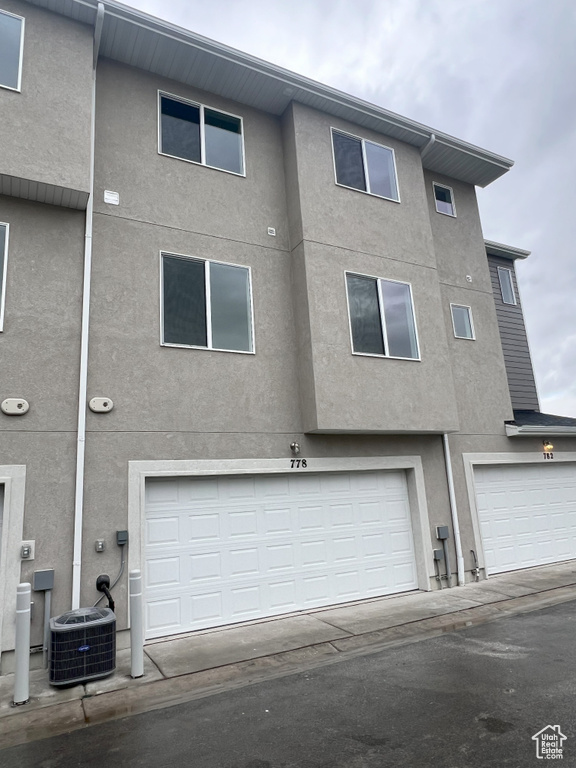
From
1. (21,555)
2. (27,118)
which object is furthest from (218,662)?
(27,118)

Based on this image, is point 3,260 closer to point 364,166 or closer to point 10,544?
point 10,544

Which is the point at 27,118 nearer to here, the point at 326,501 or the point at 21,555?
the point at 21,555

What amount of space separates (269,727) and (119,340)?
16.6ft

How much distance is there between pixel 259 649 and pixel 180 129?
8227mm

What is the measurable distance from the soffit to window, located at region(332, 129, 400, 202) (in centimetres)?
40

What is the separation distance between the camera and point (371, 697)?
4.48m

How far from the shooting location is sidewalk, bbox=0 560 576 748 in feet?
14.7

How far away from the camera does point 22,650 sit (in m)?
4.71

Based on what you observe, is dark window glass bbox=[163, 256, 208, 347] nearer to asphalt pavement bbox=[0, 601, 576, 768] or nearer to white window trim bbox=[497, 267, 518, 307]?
asphalt pavement bbox=[0, 601, 576, 768]

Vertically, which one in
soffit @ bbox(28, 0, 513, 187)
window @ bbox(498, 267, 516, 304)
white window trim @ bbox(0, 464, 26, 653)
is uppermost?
soffit @ bbox(28, 0, 513, 187)

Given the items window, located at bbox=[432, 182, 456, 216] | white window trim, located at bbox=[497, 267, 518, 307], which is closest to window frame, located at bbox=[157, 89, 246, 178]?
window, located at bbox=[432, 182, 456, 216]

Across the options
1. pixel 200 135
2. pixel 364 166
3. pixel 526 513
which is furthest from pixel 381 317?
pixel 526 513

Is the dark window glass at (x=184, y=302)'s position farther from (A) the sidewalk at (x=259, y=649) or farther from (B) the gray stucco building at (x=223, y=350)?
(A) the sidewalk at (x=259, y=649)

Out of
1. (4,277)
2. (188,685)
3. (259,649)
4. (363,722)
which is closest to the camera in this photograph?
(363,722)
